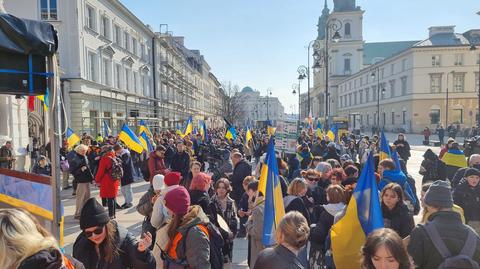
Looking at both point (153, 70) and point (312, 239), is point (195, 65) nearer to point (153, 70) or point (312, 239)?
point (153, 70)

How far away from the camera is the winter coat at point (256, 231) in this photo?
480cm

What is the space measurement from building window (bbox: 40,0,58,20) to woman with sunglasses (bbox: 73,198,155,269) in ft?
76.1

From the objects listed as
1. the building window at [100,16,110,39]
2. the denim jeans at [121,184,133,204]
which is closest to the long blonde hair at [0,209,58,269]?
the denim jeans at [121,184,133,204]

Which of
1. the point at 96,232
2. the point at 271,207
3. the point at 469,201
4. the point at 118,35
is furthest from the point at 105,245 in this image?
the point at 118,35

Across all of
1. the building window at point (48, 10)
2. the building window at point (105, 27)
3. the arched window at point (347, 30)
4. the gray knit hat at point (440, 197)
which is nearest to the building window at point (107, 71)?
the building window at point (105, 27)

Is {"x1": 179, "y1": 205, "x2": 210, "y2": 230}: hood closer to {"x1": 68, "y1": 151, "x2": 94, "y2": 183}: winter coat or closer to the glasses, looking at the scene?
the glasses

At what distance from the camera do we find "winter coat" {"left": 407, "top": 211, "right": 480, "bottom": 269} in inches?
120

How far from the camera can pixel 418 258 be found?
3.14 m

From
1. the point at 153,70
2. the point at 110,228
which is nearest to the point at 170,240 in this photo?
the point at 110,228

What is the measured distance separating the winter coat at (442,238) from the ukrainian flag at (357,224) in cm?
53

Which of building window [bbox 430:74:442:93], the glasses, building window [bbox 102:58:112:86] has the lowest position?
the glasses

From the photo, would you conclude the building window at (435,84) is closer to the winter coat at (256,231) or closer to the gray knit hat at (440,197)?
the winter coat at (256,231)

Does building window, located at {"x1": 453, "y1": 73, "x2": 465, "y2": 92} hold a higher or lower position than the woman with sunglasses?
higher

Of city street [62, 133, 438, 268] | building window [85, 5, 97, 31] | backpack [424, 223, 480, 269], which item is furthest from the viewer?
building window [85, 5, 97, 31]
